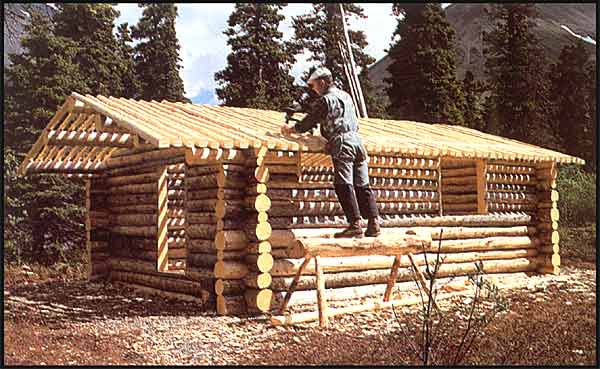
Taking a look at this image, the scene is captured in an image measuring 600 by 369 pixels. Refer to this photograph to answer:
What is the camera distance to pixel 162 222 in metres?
13.5

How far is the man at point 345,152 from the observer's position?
1020cm

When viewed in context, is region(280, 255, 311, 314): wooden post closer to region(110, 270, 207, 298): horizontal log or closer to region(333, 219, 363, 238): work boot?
region(333, 219, 363, 238): work boot

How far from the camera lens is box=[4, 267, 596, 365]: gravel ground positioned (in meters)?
7.86

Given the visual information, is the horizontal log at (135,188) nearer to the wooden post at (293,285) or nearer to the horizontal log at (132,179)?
the horizontal log at (132,179)

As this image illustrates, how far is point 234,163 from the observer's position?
421 inches

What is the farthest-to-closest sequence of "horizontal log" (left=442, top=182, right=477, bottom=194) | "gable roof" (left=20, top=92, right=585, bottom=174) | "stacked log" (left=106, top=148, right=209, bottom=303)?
"horizontal log" (left=442, top=182, right=477, bottom=194) → "stacked log" (left=106, top=148, right=209, bottom=303) → "gable roof" (left=20, top=92, right=585, bottom=174)

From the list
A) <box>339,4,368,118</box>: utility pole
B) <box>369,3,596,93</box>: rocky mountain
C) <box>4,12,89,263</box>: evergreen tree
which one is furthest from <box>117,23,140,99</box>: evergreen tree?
<box>369,3,596,93</box>: rocky mountain

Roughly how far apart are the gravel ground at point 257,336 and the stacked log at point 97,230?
312cm

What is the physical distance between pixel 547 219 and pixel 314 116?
7.68m

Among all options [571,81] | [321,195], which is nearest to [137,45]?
[321,195]

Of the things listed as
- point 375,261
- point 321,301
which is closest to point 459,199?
point 375,261

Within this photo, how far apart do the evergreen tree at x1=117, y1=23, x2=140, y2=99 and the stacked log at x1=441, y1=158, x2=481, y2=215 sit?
13.9 m

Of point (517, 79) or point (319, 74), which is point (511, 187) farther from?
point (517, 79)

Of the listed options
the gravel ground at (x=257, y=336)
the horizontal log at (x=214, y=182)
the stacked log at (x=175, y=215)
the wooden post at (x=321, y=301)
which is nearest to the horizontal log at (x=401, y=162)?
the gravel ground at (x=257, y=336)
